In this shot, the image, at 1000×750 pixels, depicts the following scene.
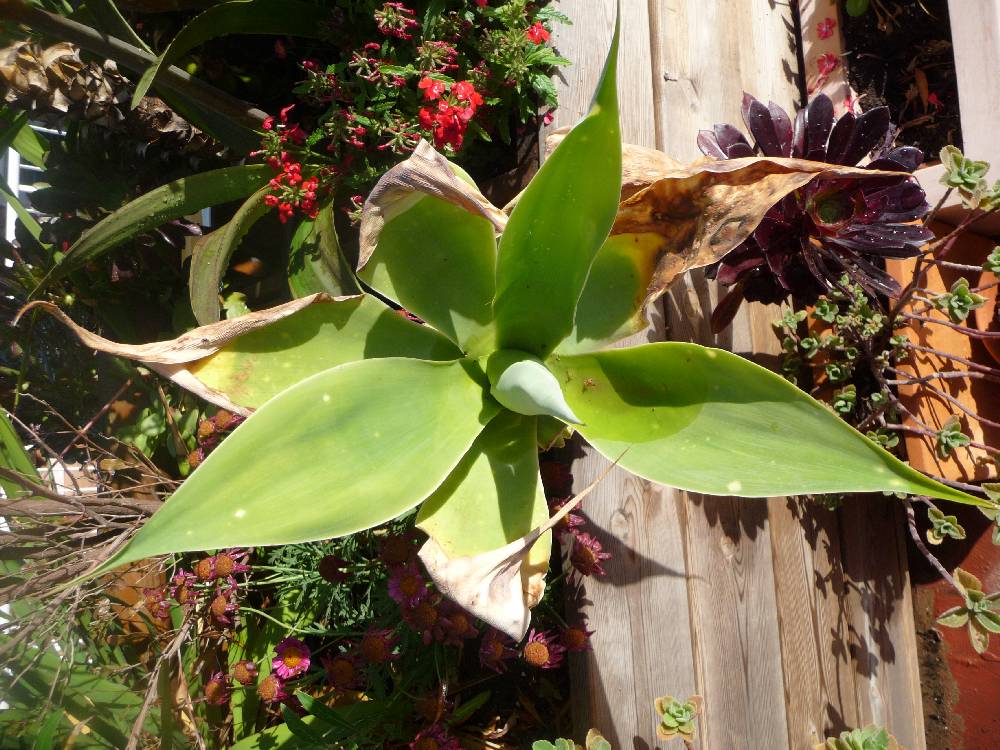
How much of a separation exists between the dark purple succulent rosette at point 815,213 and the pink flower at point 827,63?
0.32 m

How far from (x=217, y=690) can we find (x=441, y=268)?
2.74 feet

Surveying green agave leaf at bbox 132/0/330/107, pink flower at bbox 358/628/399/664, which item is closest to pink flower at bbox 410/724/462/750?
pink flower at bbox 358/628/399/664

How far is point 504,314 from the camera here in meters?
0.68

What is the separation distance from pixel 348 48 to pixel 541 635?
1.01 meters

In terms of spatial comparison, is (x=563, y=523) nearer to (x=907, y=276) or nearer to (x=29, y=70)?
(x=907, y=276)

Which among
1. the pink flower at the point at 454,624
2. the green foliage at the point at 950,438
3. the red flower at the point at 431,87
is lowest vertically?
the pink flower at the point at 454,624

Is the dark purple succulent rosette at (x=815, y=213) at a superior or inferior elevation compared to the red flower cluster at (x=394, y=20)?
inferior

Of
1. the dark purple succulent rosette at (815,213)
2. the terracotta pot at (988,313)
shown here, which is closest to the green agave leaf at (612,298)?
the dark purple succulent rosette at (815,213)

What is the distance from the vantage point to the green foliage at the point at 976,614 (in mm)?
843

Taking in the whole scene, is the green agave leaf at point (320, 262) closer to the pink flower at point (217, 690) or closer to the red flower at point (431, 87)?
the red flower at point (431, 87)

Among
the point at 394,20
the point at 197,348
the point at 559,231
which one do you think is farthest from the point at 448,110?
the point at 197,348

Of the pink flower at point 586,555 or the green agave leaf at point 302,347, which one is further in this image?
the pink flower at point 586,555

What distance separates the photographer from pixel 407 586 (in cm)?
89

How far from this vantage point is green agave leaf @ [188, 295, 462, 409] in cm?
61
